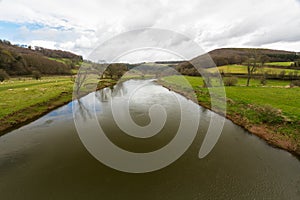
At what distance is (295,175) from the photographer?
815 centimetres

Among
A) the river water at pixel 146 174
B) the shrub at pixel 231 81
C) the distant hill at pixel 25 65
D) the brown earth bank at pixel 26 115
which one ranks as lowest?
the river water at pixel 146 174

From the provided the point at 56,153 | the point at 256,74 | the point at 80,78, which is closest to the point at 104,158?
the point at 56,153

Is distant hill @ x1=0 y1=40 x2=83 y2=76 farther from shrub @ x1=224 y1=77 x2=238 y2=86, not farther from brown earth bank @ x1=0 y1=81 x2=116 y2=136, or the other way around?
shrub @ x1=224 y1=77 x2=238 y2=86

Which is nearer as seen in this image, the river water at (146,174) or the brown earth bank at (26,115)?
the river water at (146,174)

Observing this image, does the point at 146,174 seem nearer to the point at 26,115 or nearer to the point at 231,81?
the point at 26,115

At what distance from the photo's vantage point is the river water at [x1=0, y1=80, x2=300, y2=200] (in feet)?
22.6

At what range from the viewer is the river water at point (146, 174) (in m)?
6.88

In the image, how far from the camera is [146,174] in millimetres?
8188

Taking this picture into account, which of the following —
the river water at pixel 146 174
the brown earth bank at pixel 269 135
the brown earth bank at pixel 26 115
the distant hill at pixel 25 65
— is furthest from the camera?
the distant hill at pixel 25 65

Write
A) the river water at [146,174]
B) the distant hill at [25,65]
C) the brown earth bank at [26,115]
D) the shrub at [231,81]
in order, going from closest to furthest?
1. the river water at [146,174]
2. the brown earth bank at [26,115]
3. the shrub at [231,81]
4. the distant hill at [25,65]

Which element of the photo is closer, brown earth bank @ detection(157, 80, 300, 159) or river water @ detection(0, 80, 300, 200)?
river water @ detection(0, 80, 300, 200)

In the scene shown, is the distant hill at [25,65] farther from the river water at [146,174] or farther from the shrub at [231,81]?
the river water at [146,174]

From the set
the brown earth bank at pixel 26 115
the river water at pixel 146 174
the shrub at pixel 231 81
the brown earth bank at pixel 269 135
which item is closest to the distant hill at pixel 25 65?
the brown earth bank at pixel 26 115

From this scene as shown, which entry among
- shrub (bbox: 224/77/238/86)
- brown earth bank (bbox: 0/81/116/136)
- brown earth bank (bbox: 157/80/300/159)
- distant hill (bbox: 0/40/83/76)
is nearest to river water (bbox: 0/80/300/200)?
brown earth bank (bbox: 157/80/300/159)
